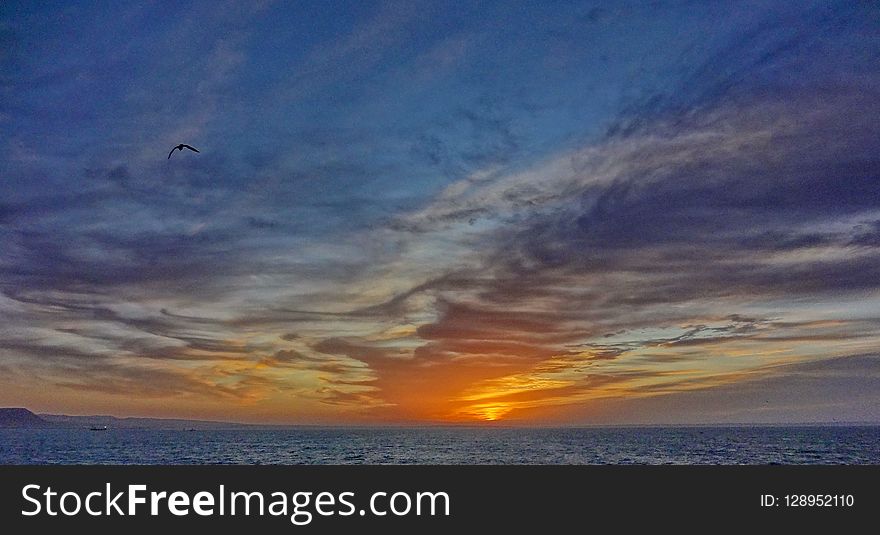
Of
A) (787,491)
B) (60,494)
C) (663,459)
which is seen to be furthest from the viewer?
(663,459)

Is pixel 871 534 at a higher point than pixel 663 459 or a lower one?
higher

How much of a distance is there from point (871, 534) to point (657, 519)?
7.08 m

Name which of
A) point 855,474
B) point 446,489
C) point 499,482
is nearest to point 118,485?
point 446,489

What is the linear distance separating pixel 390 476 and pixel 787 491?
15.6 meters

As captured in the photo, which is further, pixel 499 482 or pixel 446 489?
pixel 499 482

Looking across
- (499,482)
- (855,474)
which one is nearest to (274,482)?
(499,482)

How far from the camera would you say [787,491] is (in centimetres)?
2469

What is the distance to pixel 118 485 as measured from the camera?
23234 millimetres

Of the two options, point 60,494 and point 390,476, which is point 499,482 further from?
A: point 60,494

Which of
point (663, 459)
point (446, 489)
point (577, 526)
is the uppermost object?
point (446, 489)

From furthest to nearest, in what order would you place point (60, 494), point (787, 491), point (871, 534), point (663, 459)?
1. point (663, 459)
2. point (787, 491)
3. point (60, 494)
4. point (871, 534)

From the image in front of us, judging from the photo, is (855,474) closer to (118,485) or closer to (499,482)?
(499,482)

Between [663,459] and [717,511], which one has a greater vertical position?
[717,511]

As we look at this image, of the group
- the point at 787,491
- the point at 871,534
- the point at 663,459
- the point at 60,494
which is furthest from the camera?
the point at 663,459
